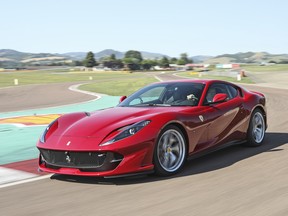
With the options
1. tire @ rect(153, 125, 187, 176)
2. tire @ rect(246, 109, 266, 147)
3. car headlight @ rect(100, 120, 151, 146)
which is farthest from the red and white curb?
tire @ rect(246, 109, 266, 147)

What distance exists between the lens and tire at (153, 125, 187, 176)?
5582mm

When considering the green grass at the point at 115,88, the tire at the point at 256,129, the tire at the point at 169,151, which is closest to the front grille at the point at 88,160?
the tire at the point at 169,151

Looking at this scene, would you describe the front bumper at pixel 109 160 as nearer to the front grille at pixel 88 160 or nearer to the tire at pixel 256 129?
the front grille at pixel 88 160

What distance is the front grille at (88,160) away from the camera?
522cm

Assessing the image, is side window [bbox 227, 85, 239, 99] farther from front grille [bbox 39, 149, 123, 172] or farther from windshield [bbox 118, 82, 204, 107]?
front grille [bbox 39, 149, 123, 172]

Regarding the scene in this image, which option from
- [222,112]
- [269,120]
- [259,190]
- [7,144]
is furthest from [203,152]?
[269,120]

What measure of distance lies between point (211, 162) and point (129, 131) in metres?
1.72

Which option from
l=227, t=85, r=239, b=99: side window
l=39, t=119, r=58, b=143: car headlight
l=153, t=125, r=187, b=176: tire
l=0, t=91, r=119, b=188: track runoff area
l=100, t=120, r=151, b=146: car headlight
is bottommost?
l=0, t=91, r=119, b=188: track runoff area

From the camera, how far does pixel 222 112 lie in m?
6.74

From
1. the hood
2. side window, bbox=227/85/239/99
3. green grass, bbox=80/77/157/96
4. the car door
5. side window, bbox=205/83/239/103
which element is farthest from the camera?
green grass, bbox=80/77/157/96

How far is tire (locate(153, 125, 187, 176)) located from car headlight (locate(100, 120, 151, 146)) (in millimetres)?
286

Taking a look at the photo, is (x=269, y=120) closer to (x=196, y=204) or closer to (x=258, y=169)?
(x=258, y=169)

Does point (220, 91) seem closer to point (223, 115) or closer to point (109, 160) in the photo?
point (223, 115)

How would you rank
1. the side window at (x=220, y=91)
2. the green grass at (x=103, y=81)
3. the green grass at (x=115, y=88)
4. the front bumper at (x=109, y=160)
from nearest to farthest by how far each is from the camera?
1. the front bumper at (x=109, y=160)
2. the side window at (x=220, y=91)
3. the green grass at (x=115, y=88)
4. the green grass at (x=103, y=81)
